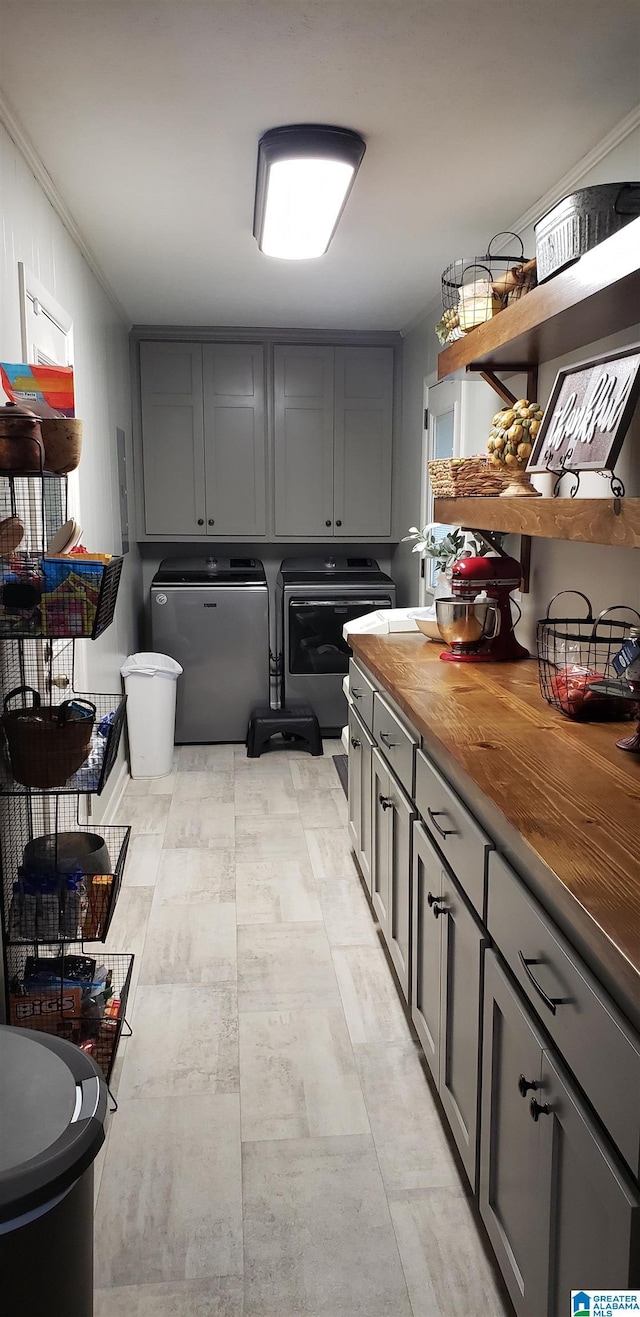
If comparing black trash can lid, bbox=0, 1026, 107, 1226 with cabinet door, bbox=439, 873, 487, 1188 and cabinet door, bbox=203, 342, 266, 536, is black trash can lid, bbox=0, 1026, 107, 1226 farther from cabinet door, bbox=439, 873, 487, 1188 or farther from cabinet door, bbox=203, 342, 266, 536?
cabinet door, bbox=203, 342, 266, 536

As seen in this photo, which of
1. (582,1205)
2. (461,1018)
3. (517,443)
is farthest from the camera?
(517,443)

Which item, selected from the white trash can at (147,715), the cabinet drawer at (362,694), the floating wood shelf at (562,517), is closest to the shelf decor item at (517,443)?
the floating wood shelf at (562,517)

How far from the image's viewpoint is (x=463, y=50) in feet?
6.67

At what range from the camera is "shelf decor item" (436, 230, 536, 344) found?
260 cm

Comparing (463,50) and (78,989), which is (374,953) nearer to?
(78,989)

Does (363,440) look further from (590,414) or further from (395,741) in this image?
(590,414)

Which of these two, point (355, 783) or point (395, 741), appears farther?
point (355, 783)

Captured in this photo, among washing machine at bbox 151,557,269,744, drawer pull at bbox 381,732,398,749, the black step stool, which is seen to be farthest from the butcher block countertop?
washing machine at bbox 151,557,269,744

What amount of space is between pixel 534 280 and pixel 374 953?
2048 millimetres

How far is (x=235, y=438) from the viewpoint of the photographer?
17.9ft

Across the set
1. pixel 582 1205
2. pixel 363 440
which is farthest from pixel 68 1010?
pixel 363 440

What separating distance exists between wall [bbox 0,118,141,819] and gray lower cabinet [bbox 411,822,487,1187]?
5.54 feet

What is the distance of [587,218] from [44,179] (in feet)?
5.57

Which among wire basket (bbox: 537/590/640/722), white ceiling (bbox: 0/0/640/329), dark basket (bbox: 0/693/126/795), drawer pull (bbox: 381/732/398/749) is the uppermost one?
white ceiling (bbox: 0/0/640/329)
